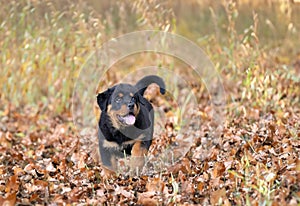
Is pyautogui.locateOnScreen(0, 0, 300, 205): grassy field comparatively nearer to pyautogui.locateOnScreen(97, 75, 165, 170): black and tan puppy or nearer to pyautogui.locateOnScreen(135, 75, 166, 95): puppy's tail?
pyautogui.locateOnScreen(97, 75, 165, 170): black and tan puppy

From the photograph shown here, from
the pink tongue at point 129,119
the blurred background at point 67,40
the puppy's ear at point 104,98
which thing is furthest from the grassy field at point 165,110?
the puppy's ear at point 104,98

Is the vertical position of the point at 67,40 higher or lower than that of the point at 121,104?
higher

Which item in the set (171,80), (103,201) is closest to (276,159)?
(103,201)

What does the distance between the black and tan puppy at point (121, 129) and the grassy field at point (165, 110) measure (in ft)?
0.69

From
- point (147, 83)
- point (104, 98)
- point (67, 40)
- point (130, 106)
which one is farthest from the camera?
point (67, 40)

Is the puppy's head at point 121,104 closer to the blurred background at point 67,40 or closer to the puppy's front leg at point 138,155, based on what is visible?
the puppy's front leg at point 138,155

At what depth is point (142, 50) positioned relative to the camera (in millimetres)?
7020

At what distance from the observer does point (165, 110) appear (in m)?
6.60

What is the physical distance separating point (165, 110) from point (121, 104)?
2443 mm

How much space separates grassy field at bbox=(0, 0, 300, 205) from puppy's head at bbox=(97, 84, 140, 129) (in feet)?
1.61

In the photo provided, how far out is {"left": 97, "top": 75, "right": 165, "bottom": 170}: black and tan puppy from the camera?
13.9 feet

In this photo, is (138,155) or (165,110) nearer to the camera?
(138,155)

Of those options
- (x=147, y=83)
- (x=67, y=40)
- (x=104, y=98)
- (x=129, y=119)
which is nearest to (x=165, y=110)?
(x=67, y=40)

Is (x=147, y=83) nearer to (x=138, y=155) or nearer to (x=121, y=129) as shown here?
(x=121, y=129)
